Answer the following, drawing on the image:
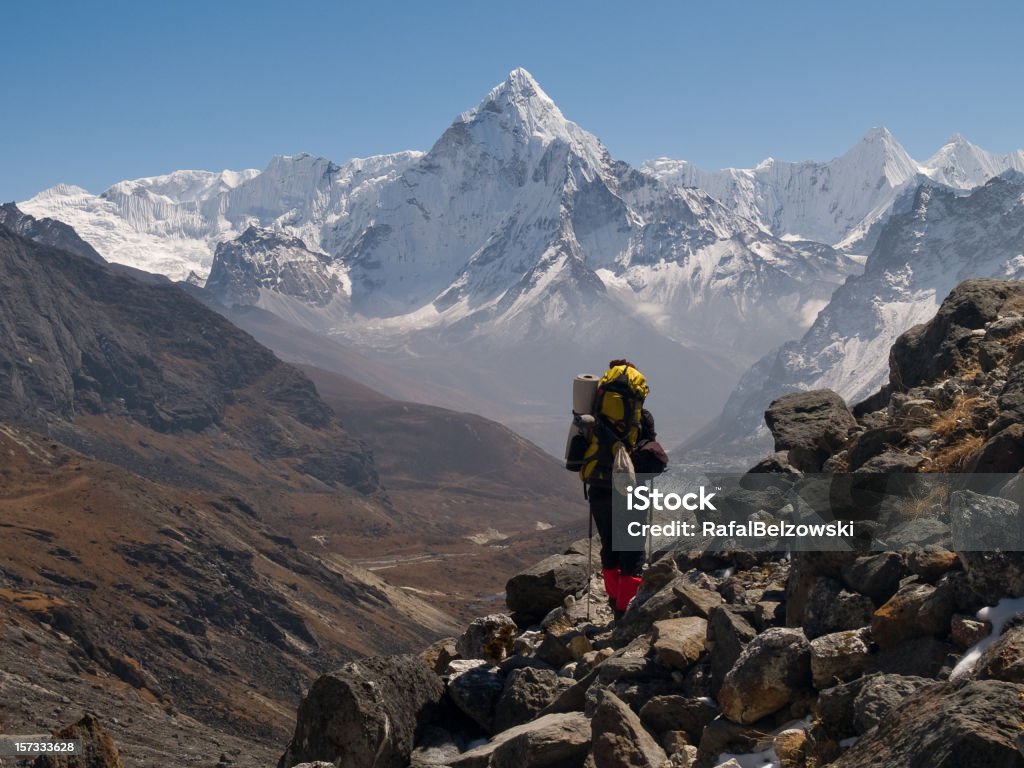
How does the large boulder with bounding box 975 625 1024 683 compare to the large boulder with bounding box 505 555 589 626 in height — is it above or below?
below

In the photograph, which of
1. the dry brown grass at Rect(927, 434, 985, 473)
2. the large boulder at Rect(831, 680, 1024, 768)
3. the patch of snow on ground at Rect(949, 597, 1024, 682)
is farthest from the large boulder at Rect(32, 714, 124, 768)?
the dry brown grass at Rect(927, 434, 985, 473)

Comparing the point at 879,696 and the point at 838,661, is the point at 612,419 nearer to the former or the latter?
the point at 838,661

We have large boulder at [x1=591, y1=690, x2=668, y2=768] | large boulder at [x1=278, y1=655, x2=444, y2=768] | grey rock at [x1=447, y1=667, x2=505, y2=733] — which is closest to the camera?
large boulder at [x1=591, y1=690, x2=668, y2=768]

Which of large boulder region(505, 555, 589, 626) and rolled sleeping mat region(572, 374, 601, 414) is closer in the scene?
rolled sleeping mat region(572, 374, 601, 414)

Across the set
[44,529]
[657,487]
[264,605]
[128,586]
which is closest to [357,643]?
[264,605]

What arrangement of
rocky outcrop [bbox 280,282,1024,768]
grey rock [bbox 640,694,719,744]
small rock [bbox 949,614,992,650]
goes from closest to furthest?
rocky outcrop [bbox 280,282,1024,768], small rock [bbox 949,614,992,650], grey rock [bbox 640,694,719,744]

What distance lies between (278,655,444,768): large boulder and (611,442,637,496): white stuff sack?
5007 millimetres

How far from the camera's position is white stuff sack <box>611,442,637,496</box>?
18.0 m

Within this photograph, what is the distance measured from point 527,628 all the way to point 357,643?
429 feet

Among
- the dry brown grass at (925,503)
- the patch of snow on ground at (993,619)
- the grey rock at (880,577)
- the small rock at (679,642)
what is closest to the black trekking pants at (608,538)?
the small rock at (679,642)

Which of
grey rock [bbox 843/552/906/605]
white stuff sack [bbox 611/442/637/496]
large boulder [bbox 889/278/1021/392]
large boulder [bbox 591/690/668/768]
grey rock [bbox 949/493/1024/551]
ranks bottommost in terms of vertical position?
large boulder [bbox 591/690/668/768]

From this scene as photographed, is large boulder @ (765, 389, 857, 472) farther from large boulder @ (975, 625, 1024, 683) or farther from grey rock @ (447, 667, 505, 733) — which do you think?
large boulder @ (975, 625, 1024, 683)

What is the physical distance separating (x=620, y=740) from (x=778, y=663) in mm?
1819

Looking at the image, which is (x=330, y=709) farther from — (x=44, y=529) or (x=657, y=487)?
(x=44, y=529)
